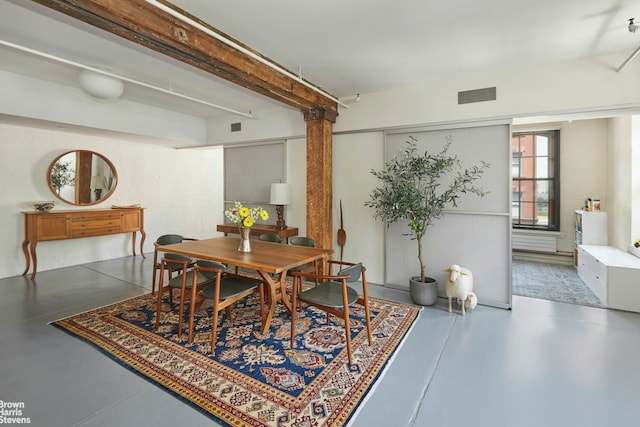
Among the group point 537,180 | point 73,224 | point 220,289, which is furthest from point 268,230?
point 537,180

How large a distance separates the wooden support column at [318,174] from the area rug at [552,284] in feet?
9.27

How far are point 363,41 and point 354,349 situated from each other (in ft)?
9.55

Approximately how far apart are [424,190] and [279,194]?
7.49 feet

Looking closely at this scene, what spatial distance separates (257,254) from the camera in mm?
3242

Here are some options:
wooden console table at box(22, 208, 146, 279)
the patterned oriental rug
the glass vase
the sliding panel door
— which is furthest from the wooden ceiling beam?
wooden console table at box(22, 208, 146, 279)

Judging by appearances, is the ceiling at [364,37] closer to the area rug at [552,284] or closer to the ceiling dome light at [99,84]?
A: the ceiling dome light at [99,84]

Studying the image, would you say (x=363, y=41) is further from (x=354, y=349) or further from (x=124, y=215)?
(x=124, y=215)

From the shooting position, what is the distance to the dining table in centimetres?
284

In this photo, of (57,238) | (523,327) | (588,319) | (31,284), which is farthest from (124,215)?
(588,319)

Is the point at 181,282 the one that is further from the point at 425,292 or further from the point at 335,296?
the point at 425,292

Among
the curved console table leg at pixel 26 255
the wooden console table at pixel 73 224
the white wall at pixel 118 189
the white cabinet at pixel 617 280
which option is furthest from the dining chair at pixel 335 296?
the white wall at pixel 118 189

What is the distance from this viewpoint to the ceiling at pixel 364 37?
2.50m

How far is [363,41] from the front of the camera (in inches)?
121

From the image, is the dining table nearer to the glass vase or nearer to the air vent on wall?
the glass vase
